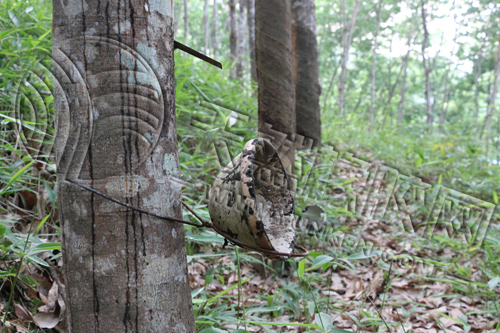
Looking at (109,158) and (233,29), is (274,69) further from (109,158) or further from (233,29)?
(233,29)

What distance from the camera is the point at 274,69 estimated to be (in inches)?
93.1

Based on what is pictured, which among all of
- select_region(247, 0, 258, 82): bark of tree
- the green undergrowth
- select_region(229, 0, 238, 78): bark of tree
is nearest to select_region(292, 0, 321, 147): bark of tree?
the green undergrowth

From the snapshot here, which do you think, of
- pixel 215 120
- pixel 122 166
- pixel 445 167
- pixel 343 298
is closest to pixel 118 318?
pixel 122 166

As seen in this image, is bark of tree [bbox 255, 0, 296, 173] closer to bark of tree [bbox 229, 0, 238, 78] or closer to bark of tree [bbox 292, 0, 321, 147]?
bark of tree [bbox 292, 0, 321, 147]

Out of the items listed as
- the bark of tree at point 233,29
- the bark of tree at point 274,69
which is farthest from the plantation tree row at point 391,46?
the bark of tree at point 274,69

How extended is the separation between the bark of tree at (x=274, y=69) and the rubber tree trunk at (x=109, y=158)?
1473 mm

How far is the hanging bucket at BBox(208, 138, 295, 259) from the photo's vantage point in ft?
2.96

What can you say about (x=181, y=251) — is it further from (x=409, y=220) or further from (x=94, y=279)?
(x=409, y=220)

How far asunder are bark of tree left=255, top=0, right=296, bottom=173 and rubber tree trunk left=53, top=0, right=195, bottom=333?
1.47m

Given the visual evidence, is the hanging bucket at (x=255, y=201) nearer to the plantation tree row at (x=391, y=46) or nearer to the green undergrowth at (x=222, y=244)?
the green undergrowth at (x=222, y=244)

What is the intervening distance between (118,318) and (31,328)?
75 cm

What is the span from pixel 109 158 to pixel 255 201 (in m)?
0.39

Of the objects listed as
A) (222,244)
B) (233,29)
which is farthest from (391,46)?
(222,244)

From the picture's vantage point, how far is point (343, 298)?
2.09 m
